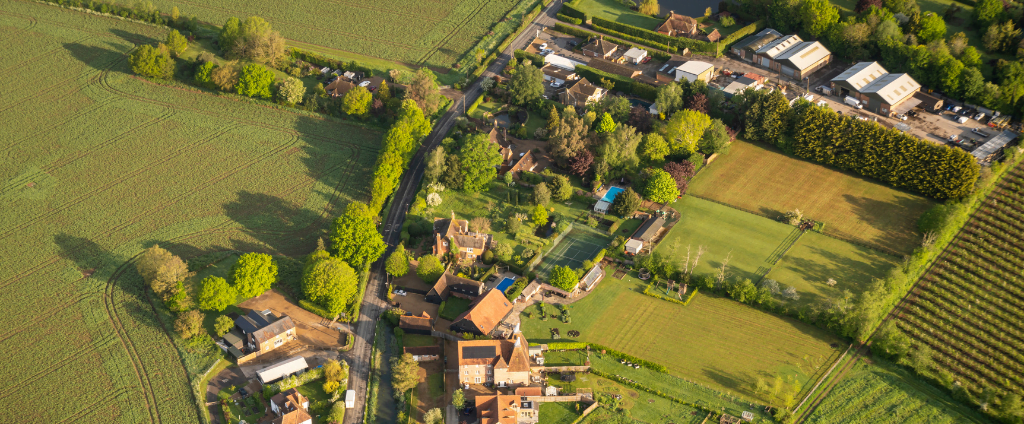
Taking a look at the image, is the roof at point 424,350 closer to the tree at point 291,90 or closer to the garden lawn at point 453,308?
the garden lawn at point 453,308

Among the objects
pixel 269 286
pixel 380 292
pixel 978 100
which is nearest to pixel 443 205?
pixel 380 292

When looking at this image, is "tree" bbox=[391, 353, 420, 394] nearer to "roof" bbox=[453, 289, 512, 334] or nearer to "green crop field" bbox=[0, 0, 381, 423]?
"roof" bbox=[453, 289, 512, 334]

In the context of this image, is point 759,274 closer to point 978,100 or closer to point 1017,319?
point 1017,319

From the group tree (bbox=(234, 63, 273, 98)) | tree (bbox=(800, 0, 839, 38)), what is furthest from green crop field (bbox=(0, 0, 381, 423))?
tree (bbox=(800, 0, 839, 38))

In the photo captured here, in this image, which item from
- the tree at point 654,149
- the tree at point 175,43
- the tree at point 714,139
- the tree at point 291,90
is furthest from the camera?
the tree at point 175,43

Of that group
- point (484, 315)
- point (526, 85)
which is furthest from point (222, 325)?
point (526, 85)

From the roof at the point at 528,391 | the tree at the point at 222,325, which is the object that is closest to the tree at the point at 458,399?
the roof at the point at 528,391
